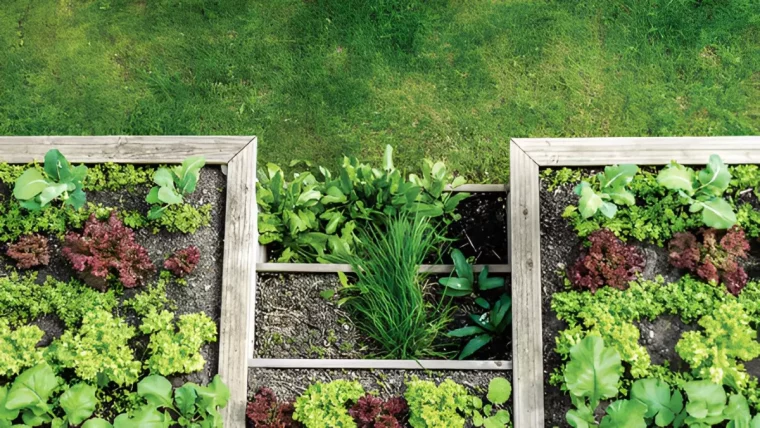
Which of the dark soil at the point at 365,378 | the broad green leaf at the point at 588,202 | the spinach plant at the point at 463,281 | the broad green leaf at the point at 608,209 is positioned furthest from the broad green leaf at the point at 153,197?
the broad green leaf at the point at 608,209

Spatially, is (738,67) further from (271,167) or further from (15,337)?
(15,337)

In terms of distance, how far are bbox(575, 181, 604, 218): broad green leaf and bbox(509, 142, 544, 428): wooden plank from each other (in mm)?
255

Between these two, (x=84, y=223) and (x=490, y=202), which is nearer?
(x=84, y=223)

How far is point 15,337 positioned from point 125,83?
184 centimetres

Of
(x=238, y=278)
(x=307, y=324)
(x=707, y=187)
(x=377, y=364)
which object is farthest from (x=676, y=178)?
(x=238, y=278)

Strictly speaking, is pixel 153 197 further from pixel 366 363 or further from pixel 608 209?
pixel 608 209

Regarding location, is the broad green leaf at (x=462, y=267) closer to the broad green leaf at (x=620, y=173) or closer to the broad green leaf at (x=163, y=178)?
the broad green leaf at (x=620, y=173)

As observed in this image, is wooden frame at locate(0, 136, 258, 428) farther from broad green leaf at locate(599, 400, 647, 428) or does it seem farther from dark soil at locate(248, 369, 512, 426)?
broad green leaf at locate(599, 400, 647, 428)

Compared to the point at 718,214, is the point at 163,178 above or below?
above

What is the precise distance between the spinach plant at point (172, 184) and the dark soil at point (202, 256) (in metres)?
0.10

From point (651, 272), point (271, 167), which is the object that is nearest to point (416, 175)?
point (271, 167)

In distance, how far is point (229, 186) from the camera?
3627mm

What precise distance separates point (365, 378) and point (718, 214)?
1884 mm

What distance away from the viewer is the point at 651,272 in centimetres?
350
